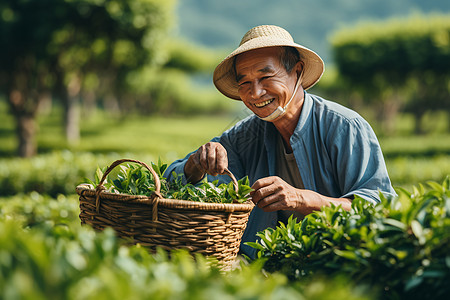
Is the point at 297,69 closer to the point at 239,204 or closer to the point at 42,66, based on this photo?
the point at 239,204

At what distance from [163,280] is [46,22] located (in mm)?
11690

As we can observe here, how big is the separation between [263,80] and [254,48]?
225mm

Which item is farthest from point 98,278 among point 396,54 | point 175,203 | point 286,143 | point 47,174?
point 396,54

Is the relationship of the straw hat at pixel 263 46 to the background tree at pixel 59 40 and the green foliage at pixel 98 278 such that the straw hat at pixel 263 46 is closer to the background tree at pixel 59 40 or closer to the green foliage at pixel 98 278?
the green foliage at pixel 98 278

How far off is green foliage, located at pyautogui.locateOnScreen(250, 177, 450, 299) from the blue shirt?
651 mm

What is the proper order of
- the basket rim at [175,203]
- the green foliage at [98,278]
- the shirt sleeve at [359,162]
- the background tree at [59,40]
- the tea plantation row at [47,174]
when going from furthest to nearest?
the background tree at [59,40], the tea plantation row at [47,174], the shirt sleeve at [359,162], the basket rim at [175,203], the green foliage at [98,278]

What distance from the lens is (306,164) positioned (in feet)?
8.98

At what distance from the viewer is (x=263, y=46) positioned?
8.25 feet

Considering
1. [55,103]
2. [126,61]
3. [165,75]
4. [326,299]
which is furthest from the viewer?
[55,103]

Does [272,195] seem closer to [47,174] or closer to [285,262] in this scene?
[285,262]

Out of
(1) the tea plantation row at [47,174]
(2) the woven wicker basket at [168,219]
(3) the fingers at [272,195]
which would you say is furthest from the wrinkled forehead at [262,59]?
(1) the tea plantation row at [47,174]

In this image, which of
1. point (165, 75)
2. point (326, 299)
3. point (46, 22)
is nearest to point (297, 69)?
point (326, 299)

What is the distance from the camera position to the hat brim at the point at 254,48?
256 centimetres

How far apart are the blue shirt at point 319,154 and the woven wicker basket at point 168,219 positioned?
73 centimetres
